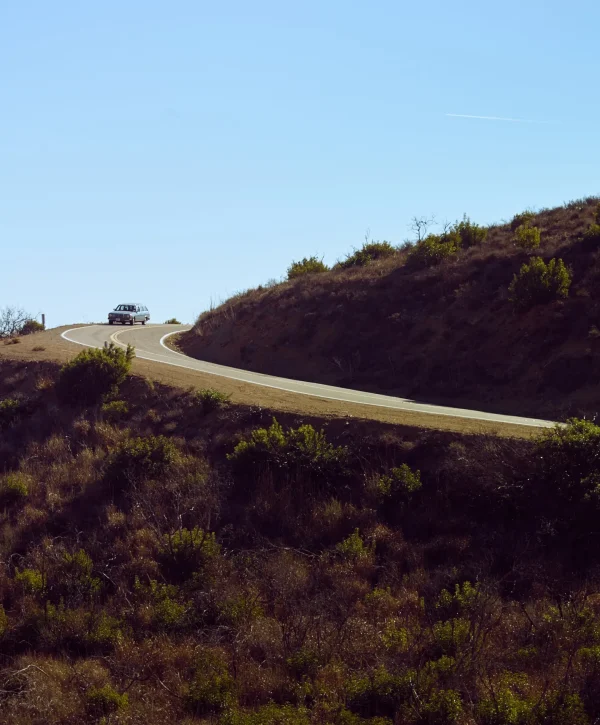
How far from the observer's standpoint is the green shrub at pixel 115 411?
850 inches

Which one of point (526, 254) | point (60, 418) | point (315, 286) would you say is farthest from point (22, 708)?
point (315, 286)

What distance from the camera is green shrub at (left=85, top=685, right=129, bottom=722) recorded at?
9406 millimetres

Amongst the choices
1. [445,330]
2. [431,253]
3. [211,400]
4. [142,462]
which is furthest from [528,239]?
[142,462]

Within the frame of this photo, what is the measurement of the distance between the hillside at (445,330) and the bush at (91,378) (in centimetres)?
759

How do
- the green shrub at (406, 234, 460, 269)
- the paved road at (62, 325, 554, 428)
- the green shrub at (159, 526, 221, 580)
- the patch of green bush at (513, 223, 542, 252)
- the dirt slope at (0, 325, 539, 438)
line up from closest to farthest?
the green shrub at (159, 526, 221, 580)
the dirt slope at (0, 325, 539, 438)
the paved road at (62, 325, 554, 428)
the patch of green bush at (513, 223, 542, 252)
the green shrub at (406, 234, 460, 269)

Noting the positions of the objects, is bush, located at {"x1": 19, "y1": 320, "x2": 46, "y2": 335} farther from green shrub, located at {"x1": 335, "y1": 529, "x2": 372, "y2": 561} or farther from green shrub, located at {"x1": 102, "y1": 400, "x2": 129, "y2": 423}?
green shrub, located at {"x1": 335, "y1": 529, "x2": 372, "y2": 561}

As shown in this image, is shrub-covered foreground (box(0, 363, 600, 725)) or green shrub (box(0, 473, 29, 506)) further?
green shrub (box(0, 473, 29, 506))

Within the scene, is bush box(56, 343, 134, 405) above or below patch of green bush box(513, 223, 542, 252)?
below

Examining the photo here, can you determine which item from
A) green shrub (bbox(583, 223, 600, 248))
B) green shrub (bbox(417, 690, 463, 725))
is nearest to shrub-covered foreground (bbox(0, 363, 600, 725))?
green shrub (bbox(417, 690, 463, 725))

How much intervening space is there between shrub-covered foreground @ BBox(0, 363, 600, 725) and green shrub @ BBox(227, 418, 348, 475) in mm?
46

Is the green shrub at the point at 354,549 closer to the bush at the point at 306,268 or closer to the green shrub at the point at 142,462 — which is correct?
the green shrub at the point at 142,462

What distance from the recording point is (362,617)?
11445 millimetres

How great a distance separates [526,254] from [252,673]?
23734 millimetres

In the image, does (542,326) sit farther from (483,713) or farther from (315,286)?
(483,713)
